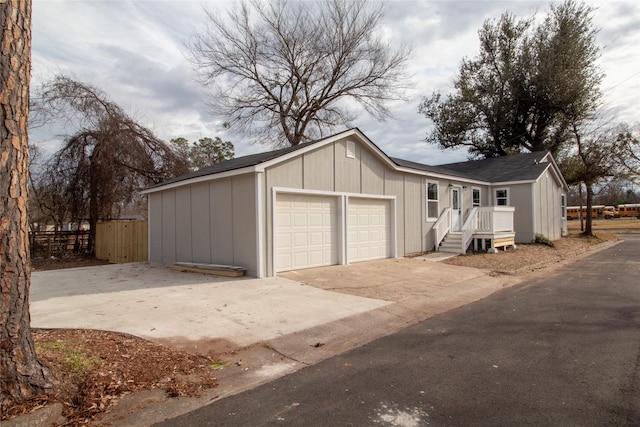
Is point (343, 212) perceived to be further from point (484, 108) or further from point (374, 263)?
point (484, 108)

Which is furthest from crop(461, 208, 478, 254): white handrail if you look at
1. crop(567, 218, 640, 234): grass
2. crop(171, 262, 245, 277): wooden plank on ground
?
crop(567, 218, 640, 234): grass

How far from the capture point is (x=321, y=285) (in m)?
8.72

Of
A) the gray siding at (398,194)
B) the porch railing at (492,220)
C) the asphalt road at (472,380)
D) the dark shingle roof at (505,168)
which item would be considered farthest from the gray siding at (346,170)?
the asphalt road at (472,380)

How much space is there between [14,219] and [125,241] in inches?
545

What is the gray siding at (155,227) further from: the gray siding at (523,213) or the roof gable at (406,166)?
the gray siding at (523,213)

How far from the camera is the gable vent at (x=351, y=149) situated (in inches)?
476

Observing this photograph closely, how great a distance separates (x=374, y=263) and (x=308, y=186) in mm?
3421

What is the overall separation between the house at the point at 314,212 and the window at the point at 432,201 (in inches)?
1.7

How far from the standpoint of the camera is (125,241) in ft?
51.4

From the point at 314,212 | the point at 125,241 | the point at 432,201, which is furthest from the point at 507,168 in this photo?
the point at 125,241

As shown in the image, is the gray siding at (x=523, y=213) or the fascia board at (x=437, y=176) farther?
the gray siding at (x=523, y=213)

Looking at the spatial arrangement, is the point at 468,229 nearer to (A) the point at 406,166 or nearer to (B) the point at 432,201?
(B) the point at 432,201

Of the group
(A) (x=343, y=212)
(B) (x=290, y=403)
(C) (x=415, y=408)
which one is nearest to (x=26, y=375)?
(B) (x=290, y=403)

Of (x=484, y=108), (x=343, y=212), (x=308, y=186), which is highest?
(x=484, y=108)
